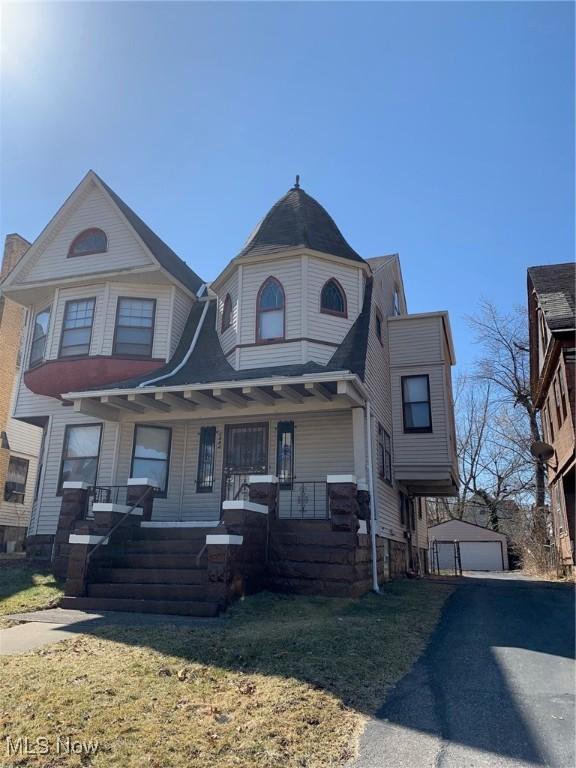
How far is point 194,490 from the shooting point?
12.9 meters

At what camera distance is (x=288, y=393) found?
37.2 feet

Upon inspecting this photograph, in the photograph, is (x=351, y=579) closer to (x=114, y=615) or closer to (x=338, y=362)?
(x=114, y=615)

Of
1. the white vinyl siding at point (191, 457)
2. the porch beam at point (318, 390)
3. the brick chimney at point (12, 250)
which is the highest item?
the brick chimney at point (12, 250)

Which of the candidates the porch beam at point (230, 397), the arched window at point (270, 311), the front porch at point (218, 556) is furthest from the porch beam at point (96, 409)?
the arched window at point (270, 311)

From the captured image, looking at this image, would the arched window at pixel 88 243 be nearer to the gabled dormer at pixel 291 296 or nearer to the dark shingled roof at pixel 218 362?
the dark shingled roof at pixel 218 362

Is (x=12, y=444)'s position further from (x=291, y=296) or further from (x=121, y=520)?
(x=291, y=296)

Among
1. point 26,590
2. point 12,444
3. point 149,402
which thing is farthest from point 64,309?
point 12,444

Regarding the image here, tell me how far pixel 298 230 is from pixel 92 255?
537cm

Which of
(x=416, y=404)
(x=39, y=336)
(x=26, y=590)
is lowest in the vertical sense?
(x=26, y=590)

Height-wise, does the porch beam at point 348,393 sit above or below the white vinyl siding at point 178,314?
below

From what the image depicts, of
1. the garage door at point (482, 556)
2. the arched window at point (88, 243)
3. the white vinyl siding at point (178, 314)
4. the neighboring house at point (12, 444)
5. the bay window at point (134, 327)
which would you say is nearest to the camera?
the bay window at point (134, 327)

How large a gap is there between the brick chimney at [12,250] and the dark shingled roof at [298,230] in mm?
10715

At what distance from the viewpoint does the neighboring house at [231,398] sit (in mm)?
9633

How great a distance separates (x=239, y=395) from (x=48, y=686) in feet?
25.4
